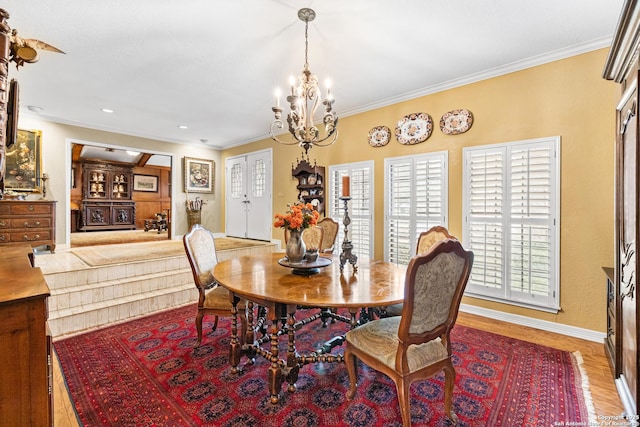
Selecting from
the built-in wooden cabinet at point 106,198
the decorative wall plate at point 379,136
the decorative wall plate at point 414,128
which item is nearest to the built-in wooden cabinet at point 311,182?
the decorative wall plate at point 379,136

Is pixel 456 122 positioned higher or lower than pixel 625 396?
higher

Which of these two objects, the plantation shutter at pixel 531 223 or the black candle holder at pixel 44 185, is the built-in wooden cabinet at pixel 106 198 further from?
the plantation shutter at pixel 531 223

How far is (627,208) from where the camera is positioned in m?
1.78

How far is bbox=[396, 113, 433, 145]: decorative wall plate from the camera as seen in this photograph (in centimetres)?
364

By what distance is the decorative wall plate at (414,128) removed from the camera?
364 centimetres

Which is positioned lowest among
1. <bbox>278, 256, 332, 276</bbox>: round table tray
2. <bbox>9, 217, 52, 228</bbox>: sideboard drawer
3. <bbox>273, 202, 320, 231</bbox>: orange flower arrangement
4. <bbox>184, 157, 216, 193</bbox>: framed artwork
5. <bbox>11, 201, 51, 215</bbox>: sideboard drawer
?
<bbox>278, 256, 332, 276</bbox>: round table tray

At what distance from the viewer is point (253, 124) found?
5.21 m

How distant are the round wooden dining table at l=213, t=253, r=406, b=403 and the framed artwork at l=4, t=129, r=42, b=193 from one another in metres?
4.38

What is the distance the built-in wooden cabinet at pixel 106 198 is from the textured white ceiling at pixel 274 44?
5758 millimetres

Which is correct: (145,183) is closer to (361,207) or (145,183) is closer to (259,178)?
(259,178)

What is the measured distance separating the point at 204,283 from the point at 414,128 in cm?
294

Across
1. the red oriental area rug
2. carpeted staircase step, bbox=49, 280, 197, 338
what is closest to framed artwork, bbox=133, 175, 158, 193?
carpeted staircase step, bbox=49, 280, 197, 338

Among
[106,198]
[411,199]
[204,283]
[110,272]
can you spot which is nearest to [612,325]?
[411,199]

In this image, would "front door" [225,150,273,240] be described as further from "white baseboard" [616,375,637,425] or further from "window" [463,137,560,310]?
"white baseboard" [616,375,637,425]
